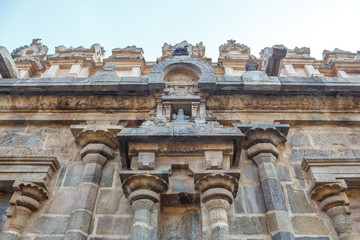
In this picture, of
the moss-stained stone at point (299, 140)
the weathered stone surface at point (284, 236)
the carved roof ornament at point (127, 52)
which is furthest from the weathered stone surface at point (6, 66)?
the weathered stone surface at point (284, 236)

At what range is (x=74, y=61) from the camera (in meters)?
9.03

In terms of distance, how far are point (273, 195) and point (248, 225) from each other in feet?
1.61

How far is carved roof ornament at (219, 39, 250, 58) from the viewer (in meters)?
9.68

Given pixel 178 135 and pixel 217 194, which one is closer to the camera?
pixel 217 194

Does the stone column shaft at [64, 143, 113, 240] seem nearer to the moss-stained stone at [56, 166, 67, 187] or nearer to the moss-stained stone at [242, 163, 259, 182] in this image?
the moss-stained stone at [56, 166, 67, 187]

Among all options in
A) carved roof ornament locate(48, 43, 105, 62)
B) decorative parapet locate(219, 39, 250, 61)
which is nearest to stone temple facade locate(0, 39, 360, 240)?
carved roof ornament locate(48, 43, 105, 62)

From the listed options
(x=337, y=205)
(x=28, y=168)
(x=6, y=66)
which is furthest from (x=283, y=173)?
(x=6, y=66)

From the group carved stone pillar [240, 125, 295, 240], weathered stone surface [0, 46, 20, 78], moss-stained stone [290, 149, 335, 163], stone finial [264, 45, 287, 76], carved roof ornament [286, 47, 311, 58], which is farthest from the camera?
carved roof ornament [286, 47, 311, 58]

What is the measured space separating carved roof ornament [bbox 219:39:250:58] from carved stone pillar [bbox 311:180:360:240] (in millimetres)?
6755

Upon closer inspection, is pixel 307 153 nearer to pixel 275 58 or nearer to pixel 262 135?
pixel 262 135

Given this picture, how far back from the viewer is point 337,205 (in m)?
3.36

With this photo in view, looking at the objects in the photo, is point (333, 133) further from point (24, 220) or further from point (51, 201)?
point (24, 220)

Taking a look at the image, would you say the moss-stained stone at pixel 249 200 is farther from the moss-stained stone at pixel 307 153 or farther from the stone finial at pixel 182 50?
the stone finial at pixel 182 50

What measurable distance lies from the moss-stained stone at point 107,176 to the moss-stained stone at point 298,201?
7.95 feet
